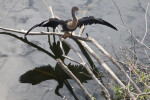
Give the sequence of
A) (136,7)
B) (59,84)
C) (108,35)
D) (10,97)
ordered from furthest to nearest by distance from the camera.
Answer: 1. (136,7)
2. (108,35)
3. (59,84)
4. (10,97)

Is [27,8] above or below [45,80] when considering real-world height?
above

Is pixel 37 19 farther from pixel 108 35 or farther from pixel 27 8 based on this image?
pixel 108 35

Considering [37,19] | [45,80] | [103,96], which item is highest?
[37,19]

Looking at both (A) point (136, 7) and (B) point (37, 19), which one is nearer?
(B) point (37, 19)

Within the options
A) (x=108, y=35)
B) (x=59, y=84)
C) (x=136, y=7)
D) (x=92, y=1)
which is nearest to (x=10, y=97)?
(x=59, y=84)

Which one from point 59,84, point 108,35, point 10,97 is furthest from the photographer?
point 108,35

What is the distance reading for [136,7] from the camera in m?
8.63

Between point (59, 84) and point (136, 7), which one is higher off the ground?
point (136, 7)

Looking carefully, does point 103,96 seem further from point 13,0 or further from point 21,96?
point 13,0

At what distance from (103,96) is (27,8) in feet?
13.1

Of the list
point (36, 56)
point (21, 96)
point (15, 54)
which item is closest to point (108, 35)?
point (36, 56)

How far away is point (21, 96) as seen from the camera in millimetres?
5625

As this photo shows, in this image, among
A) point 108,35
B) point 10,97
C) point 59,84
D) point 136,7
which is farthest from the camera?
point 136,7

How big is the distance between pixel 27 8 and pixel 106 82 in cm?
371
